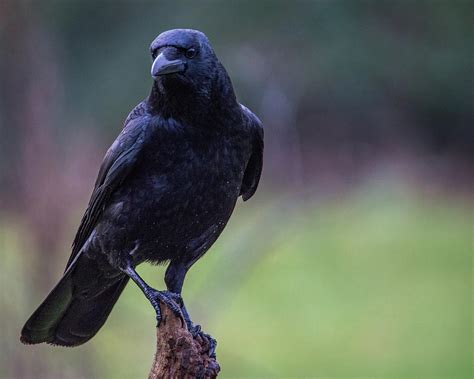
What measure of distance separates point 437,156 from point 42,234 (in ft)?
38.7

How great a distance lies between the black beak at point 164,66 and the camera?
4.51 metres

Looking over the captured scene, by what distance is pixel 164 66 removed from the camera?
14.8ft

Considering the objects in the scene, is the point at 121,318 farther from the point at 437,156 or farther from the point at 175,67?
the point at 437,156

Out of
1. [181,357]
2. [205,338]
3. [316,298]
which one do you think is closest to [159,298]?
[205,338]

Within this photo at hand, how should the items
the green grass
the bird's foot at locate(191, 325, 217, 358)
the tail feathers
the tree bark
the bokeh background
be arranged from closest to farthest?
the tree bark, the bird's foot at locate(191, 325, 217, 358), the tail feathers, the bokeh background, the green grass

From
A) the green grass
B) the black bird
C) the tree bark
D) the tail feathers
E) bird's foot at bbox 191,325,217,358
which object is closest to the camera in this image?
the tree bark

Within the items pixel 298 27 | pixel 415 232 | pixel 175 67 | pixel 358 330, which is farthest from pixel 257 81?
pixel 415 232

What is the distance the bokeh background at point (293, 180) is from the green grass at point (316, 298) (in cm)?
3

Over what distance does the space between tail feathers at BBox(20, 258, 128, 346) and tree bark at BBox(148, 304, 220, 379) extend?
3.07 feet

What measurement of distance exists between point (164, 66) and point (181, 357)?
50.9 inches

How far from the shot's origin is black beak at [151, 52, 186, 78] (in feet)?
14.8

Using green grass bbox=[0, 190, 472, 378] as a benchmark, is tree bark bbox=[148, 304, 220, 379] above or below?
below

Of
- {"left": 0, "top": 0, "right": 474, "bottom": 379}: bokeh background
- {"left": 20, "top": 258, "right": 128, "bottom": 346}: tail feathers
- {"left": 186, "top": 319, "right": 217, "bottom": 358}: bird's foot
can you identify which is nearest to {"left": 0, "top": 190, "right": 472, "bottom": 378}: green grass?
{"left": 0, "top": 0, "right": 474, "bottom": 379}: bokeh background

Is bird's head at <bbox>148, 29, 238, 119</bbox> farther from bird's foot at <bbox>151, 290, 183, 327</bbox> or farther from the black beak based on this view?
bird's foot at <bbox>151, 290, 183, 327</bbox>
